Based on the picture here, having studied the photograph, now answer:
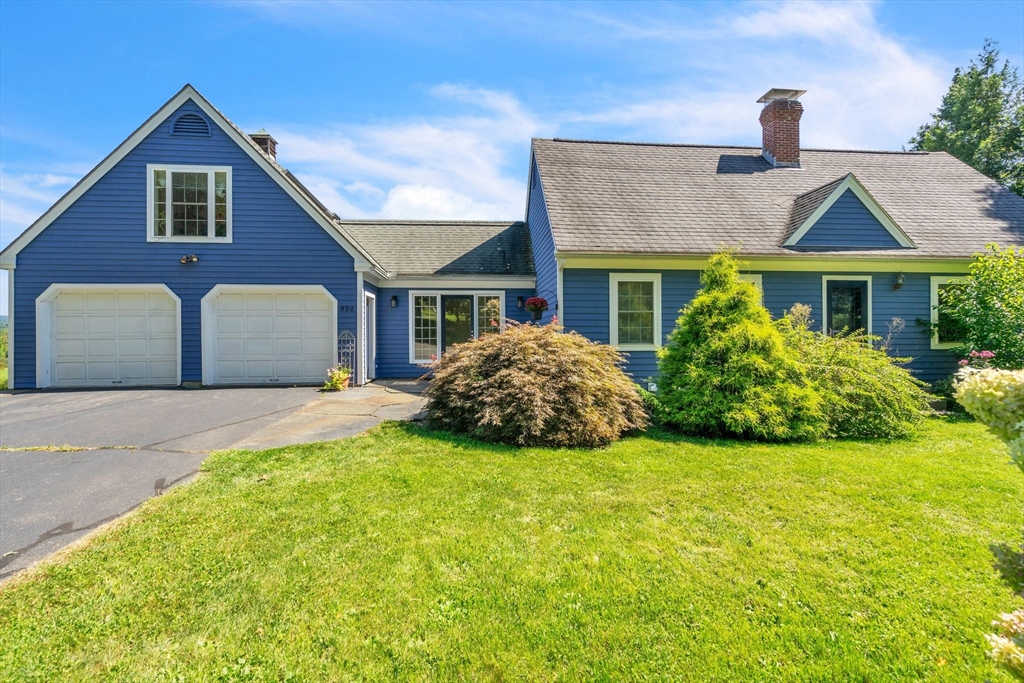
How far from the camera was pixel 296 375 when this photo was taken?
36.2ft

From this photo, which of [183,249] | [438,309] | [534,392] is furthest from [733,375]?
[183,249]

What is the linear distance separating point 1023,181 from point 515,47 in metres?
25.9

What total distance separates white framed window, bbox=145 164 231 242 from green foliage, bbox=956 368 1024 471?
12468 mm

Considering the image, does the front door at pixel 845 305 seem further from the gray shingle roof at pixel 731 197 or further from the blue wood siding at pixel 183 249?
the blue wood siding at pixel 183 249

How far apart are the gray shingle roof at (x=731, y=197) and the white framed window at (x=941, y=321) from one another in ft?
1.91

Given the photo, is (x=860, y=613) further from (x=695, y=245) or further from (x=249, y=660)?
(x=695, y=245)

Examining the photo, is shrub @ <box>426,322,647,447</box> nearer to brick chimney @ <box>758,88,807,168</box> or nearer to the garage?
the garage

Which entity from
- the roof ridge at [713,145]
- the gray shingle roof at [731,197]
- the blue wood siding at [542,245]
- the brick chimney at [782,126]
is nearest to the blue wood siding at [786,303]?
the gray shingle roof at [731,197]

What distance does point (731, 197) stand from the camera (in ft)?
38.1

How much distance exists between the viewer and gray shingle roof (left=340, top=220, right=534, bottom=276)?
12898 millimetres

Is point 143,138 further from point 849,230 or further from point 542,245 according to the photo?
point 849,230

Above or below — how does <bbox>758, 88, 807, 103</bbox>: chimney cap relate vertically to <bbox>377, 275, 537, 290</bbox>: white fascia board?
above

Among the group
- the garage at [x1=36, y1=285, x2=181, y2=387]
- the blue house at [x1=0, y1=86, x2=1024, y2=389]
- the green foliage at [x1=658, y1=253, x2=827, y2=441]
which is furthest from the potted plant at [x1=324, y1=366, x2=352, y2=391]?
the green foliage at [x1=658, y1=253, x2=827, y2=441]

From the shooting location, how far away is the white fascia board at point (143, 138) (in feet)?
33.0
